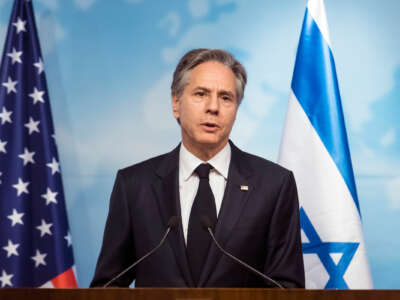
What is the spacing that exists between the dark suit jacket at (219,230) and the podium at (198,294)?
0.60 m

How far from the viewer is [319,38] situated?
3.18m

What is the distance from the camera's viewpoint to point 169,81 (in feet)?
12.2

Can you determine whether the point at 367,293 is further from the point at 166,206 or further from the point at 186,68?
the point at 186,68

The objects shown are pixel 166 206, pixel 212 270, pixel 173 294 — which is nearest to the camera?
pixel 173 294

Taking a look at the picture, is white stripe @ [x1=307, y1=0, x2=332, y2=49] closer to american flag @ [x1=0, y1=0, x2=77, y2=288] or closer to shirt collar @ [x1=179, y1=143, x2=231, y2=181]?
shirt collar @ [x1=179, y1=143, x2=231, y2=181]

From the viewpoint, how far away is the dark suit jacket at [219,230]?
6.18 ft

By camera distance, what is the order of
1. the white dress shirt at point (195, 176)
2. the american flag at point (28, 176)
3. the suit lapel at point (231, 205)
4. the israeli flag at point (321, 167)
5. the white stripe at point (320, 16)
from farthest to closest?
1. the american flag at point (28, 176)
2. the white stripe at point (320, 16)
3. the israeli flag at point (321, 167)
4. the white dress shirt at point (195, 176)
5. the suit lapel at point (231, 205)

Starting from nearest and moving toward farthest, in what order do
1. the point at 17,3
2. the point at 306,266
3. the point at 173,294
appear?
the point at 173,294, the point at 306,266, the point at 17,3

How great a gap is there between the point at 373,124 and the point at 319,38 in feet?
2.62

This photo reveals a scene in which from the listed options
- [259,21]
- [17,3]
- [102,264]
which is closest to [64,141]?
[17,3]

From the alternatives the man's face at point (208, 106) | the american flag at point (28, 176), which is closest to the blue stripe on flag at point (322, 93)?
the man's face at point (208, 106)

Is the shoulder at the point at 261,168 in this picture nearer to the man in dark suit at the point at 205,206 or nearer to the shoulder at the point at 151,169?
the man in dark suit at the point at 205,206

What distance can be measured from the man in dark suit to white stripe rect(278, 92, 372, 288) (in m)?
0.90

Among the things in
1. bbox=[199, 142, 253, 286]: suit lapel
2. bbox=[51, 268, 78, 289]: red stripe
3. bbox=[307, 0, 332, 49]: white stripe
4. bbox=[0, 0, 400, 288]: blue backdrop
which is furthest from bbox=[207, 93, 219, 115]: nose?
bbox=[51, 268, 78, 289]: red stripe
